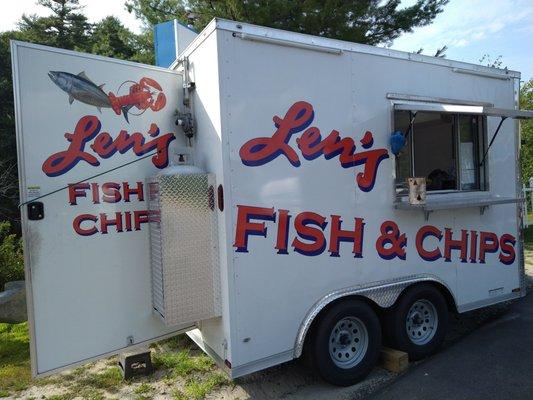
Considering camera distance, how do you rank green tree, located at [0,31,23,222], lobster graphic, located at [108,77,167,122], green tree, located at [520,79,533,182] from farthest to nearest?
1. green tree, located at [520,79,533,182]
2. green tree, located at [0,31,23,222]
3. lobster graphic, located at [108,77,167,122]

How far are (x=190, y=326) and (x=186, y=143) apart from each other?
1534 mm

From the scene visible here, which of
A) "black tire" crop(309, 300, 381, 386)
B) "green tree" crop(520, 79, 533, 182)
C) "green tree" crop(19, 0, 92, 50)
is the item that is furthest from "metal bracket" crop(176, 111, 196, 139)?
"green tree" crop(19, 0, 92, 50)

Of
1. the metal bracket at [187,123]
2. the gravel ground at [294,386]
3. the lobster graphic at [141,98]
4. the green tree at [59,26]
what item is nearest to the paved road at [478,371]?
the gravel ground at [294,386]

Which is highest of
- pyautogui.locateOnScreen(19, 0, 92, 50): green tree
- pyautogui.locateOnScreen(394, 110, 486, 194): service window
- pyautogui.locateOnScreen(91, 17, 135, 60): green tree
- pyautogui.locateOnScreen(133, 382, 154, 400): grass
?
pyautogui.locateOnScreen(19, 0, 92, 50): green tree

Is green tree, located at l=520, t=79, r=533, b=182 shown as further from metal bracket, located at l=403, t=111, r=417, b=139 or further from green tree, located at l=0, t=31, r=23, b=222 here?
green tree, located at l=0, t=31, r=23, b=222

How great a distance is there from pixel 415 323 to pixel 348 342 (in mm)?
852

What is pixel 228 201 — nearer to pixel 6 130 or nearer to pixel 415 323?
pixel 415 323

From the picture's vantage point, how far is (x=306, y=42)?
11.5 feet

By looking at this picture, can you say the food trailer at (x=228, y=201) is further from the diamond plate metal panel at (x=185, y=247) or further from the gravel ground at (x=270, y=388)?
the gravel ground at (x=270, y=388)

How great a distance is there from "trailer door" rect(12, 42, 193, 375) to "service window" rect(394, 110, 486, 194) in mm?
2467

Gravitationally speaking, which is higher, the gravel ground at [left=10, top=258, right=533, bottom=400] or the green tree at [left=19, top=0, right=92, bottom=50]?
the green tree at [left=19, top=0, right=92, bottom=50]

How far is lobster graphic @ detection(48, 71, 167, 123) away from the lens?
10.4 feet

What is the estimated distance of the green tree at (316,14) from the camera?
8.27m

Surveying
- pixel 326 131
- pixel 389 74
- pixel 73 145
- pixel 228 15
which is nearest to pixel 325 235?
pixel 326 131
